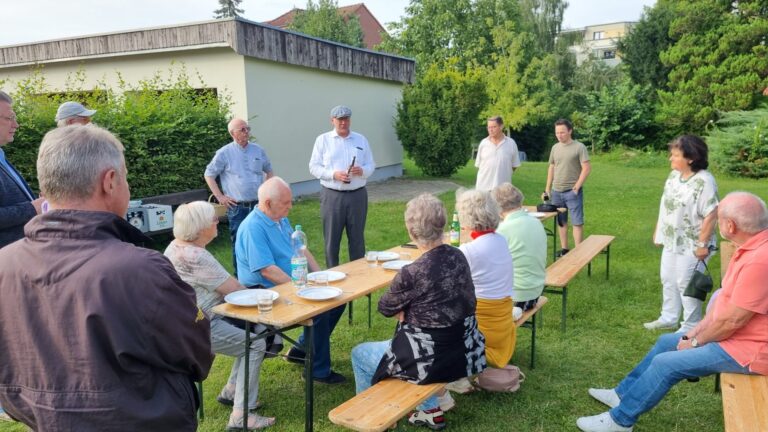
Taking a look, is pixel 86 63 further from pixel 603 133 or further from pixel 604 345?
pixel 603 133

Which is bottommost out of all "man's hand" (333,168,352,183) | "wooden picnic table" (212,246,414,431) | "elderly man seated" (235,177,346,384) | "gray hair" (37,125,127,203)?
"wooden picnic table" (212,246,414,431)

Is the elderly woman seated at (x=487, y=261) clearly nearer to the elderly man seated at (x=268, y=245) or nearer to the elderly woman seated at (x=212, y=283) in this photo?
the elderly man seated at (x=268, y=245)

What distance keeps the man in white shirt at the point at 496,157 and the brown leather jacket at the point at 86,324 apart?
6097 mm

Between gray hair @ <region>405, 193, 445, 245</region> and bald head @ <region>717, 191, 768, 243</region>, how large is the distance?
5.22 feet

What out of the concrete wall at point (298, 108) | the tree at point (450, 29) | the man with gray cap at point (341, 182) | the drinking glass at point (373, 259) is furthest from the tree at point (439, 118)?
the tree at point (450, 29)

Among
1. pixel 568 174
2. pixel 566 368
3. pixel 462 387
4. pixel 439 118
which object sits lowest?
pixel 566 368

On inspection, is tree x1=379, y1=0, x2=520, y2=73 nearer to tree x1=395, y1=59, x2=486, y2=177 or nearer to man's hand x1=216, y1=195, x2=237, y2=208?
tree x1=395, y1=59, x2=486, y2=177

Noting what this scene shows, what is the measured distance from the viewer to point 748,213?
9.75ft

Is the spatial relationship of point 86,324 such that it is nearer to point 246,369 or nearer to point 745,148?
point 246,369

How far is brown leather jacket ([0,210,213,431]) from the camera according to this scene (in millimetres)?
1396

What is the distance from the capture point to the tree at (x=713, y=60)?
→ 19359 millimetres

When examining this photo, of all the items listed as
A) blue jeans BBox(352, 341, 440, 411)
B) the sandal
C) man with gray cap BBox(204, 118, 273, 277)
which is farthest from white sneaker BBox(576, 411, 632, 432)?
man with gray cap BBox(204, 118, 273, 277)

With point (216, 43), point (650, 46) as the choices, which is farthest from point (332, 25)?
point (216, 43)

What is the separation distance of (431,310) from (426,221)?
50 centimetres
